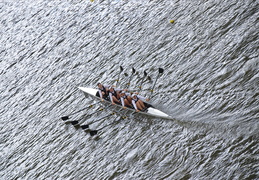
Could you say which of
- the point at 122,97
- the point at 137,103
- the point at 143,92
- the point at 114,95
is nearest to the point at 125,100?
the point at 122,97

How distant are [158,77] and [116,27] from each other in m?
11.5

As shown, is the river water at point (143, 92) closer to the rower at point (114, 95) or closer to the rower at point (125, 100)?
the rower at point (125, 100)

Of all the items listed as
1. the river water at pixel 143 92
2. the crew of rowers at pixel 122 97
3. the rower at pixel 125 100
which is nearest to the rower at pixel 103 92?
the crew of rowers at pixel 122 97

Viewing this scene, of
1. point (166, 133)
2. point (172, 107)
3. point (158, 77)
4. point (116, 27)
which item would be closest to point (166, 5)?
point (116, 27)

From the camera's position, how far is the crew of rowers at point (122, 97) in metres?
22.0

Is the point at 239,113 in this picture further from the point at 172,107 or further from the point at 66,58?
the point at 66,58

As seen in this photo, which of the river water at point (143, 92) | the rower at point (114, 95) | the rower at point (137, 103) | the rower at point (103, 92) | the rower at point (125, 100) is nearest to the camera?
the river water at point (143, 92)

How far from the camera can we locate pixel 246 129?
17.1m

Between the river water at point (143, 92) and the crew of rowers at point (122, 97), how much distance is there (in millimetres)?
1074

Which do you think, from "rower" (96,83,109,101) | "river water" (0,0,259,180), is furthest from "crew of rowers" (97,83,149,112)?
"river water" (0,0,259,180)

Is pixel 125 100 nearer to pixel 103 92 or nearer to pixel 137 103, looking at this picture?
pixel 137 103

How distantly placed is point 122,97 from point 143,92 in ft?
5.83

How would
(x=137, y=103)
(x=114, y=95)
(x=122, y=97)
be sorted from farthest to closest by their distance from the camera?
(x=114, y=95)
(x=122, y=97)
(x=137, y=103)

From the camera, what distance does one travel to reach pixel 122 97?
23109 mm
